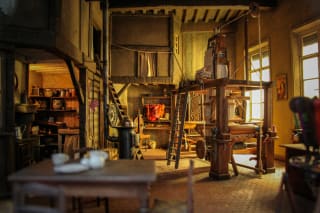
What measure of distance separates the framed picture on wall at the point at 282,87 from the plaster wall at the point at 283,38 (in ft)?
0.36

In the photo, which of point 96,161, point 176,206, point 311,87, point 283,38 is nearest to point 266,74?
point 283,38

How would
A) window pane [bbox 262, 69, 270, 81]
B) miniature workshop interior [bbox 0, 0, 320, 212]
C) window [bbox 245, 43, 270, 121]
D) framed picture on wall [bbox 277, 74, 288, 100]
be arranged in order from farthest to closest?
window [bbox 245, 43, 270, 121] → window pane [bbox 262, 69, 270, 81] → framed picture on wall [bbox 277, 74, 288, 100] → miniature workshop interior [bbox 0, 0, 320, 212]

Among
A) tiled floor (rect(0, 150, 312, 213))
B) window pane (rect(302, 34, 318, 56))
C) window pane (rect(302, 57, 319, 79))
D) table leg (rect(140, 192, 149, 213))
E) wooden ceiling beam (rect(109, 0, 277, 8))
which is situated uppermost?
wooden ceiling beam (rect(109, 0, 277, 8))

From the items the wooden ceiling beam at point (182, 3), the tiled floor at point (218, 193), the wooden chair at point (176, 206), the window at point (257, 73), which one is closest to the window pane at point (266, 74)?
the window at point (257, 73)

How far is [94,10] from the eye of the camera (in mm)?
7914

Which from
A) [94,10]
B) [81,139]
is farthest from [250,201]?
[94,10]

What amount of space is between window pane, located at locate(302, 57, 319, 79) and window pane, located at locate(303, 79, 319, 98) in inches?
4.9

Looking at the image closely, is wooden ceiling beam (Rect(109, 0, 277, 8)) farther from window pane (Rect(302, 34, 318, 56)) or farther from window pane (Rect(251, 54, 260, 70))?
window pane (Rect(251, 54, 260, 70))

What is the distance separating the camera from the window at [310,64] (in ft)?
22.3

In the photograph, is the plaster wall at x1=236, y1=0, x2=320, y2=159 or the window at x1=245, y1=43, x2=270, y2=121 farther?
the window at x1=245, y1=43, x2=270, y2=121

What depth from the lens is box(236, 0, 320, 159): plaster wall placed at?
704 centimetres

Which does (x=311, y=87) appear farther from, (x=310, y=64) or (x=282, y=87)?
(x=282, y=87)

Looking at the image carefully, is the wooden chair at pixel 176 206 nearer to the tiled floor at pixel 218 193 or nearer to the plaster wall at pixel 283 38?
the tiled floor at pixel 218 193

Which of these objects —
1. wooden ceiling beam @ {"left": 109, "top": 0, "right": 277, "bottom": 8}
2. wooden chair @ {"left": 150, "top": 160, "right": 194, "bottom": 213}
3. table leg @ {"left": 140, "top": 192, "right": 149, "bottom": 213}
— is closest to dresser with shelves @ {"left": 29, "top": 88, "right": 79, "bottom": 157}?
wooden ceiling beam @ {"left": 109, "top": 0, "right": 277, "bottom": 8}
